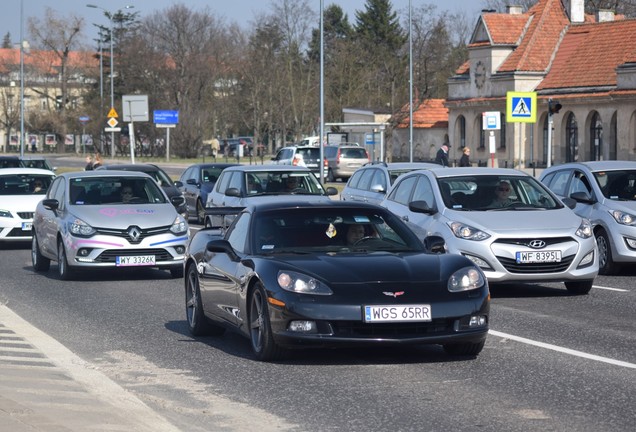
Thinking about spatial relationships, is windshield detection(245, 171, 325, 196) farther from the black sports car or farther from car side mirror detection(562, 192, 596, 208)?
the black sports car

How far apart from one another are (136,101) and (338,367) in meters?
57.6

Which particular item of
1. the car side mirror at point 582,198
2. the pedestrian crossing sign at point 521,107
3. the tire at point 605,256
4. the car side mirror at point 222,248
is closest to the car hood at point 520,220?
the tire at point 605,256

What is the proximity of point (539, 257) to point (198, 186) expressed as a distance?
1805 centimetres

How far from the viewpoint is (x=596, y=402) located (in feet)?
27.5

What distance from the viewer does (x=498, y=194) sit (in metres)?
16.5

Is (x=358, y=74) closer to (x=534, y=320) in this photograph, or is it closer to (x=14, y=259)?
(x=14, y=259)

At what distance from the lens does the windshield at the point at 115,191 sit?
19656 mm

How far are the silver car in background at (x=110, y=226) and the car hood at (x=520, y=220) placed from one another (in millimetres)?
4424

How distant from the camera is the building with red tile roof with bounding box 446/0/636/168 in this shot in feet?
202

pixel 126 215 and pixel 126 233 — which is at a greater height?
pixel 126 215

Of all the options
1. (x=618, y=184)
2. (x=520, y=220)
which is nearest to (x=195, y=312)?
(x=520, y=220)

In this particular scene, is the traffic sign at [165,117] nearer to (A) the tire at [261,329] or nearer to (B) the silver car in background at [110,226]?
(B) the silver car in background at [110,226]

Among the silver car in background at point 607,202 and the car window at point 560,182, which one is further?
the car window at point 560,182

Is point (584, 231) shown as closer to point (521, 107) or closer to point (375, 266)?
point (375, 266)
